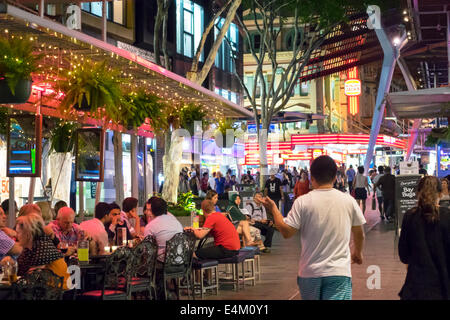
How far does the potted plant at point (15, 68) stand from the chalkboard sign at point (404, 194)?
9722mm

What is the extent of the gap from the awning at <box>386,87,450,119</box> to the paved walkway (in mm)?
3372

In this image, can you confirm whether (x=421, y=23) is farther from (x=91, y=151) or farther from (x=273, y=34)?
(x=91, y=151)

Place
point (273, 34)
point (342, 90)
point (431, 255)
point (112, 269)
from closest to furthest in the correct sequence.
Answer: point (431, 255) → point (112, 269) → point (273, 34) → point (342, 90)

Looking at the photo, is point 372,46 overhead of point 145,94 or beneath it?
overhead

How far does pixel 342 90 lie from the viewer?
77.3 metres

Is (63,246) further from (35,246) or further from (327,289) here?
(327,289)

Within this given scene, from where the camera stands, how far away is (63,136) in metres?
14.7

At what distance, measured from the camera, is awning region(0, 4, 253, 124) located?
924cm

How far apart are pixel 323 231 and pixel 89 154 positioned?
8.85m

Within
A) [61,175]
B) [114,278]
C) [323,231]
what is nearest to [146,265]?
[114,278]

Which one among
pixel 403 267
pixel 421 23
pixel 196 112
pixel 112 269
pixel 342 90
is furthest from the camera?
pixel 342 90

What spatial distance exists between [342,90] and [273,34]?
49.8 metres

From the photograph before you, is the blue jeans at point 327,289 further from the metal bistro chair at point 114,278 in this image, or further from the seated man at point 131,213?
the seated man at point 131,213
